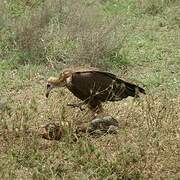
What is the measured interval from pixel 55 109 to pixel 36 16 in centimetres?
454

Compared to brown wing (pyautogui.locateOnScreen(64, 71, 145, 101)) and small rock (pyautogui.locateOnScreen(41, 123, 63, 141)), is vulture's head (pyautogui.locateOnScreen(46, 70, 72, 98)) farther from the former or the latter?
small rock (pyautogui.locateOnScreen(41, 123, 63, 141))

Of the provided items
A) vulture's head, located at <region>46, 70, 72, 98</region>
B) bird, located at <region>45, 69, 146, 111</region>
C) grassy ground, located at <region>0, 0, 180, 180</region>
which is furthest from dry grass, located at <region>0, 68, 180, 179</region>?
vulture's head, located at <region>46, 70, 72, 98</region>

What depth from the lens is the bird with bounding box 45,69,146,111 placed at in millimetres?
5125

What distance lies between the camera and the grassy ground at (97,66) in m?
4.42

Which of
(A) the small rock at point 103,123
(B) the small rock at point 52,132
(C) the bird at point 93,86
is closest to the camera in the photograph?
(B) the small rock at point 52,132

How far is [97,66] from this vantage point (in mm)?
8102

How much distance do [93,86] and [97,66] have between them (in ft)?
9.73

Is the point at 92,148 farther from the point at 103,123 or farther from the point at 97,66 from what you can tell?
the point at 97,66

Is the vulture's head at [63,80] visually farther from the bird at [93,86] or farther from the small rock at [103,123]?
the small rock at [103,123]

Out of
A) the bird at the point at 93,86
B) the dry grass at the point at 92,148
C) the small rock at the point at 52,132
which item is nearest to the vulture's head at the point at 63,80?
the bird at the point at 93,86

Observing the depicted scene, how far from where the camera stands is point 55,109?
5.39m

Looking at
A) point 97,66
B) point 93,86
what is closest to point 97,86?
point 93,86

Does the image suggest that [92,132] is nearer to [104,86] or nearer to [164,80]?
[104,86]

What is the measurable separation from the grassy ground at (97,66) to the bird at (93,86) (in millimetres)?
143
